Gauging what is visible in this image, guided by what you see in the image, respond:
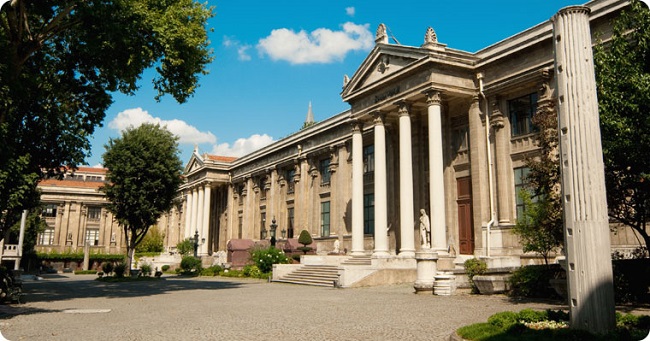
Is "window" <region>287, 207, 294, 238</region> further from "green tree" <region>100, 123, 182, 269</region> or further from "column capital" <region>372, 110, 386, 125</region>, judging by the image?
"column capital" <region>372, 110, 386, 125</region>

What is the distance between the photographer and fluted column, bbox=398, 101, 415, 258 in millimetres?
23750

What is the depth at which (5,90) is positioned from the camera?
14.0 meters

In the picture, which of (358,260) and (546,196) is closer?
(546,196)

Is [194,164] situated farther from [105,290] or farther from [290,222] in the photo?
[105,290]

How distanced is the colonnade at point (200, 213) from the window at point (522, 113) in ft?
118

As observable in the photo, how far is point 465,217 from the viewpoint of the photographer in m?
25.2

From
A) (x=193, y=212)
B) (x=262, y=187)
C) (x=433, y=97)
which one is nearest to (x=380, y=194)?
(x=433, y=97)

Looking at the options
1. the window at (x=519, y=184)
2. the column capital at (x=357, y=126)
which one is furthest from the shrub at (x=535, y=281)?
the column capital at (x=357, y=126)

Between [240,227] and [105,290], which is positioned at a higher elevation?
[240,227]

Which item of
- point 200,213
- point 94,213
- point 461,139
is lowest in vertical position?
point 200,213

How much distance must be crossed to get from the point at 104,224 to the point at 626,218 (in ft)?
237

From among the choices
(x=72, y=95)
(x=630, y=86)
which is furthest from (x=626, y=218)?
(x=72, y=95)

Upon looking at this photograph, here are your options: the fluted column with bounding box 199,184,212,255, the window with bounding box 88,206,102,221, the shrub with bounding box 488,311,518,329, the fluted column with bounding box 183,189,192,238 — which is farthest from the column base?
the window with bounding box 88,206,102,221

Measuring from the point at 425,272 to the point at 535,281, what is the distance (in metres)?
4.29
